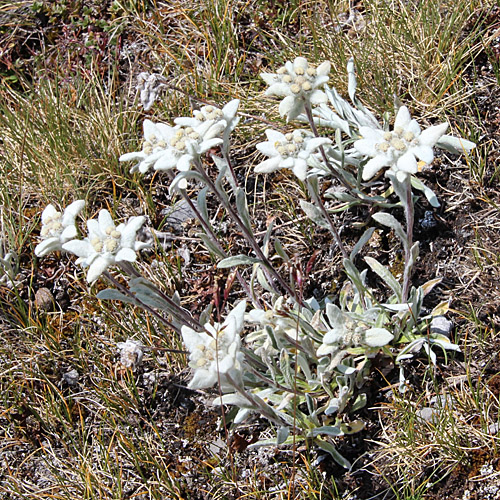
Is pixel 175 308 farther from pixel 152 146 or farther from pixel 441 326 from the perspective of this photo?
pixel 441 326

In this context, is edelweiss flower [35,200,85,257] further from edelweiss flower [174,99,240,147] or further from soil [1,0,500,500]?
soil [1,0,500,500]

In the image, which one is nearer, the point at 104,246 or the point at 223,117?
the point at 104,246

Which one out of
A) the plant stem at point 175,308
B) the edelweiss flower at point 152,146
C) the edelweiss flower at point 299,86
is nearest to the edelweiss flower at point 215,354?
the plant stem at point 175,308

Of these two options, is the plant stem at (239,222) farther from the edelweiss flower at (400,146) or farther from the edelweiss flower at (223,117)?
the edelweiss flower at (400,146)

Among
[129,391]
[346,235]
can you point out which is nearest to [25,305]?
[129,391]

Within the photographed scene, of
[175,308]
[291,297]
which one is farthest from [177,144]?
[291,297]

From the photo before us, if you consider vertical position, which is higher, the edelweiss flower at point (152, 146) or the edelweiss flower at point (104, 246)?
the edelweiss flower at point (152, 146)

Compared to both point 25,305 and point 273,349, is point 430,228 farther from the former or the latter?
point 25,305
